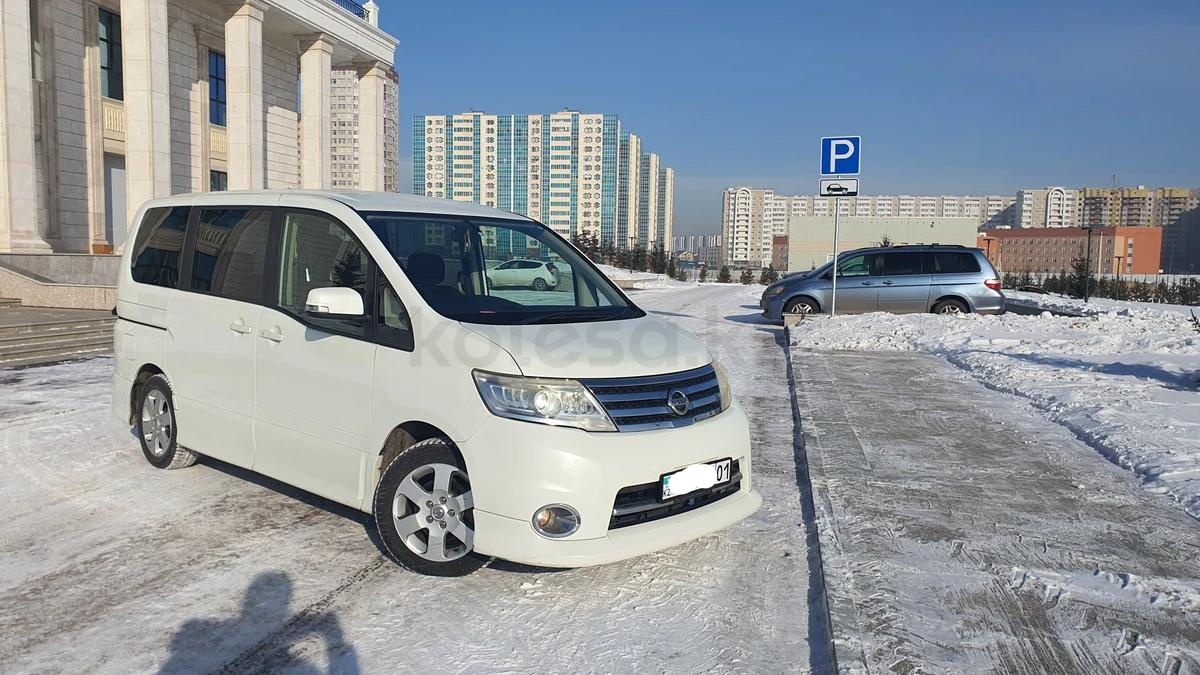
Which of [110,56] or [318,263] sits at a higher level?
[110,56]

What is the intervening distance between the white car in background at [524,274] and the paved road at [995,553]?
2120 millimetres

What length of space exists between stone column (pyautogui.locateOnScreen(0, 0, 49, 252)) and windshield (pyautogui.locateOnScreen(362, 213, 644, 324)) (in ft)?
61.3

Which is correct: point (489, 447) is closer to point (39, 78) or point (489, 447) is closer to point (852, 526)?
point (852, 526)

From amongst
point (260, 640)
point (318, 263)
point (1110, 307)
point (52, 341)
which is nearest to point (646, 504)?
point (260, 640)

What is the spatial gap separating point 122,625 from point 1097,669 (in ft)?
12.4

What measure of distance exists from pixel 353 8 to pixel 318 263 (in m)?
33.4

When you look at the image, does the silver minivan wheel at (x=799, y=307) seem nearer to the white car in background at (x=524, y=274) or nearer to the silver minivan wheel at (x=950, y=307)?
the silver minivan wheel at (x=950, y=307)

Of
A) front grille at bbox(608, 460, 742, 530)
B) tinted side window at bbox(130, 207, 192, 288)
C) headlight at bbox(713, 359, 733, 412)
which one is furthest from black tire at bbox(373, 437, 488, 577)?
tinted side window at bbox(130, 207, 192, 288)

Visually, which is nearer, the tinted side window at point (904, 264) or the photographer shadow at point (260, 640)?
the photographer shadow at point (260, 640)

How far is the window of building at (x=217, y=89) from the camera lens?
29.0 metres

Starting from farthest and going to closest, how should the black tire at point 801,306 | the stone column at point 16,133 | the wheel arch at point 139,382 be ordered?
the stone column at point 16,133 → the black tire at point 801,306 → the wheel arch at point 139,382

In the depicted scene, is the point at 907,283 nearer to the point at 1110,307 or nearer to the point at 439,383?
the point at 1110,307

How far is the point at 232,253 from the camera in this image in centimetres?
504

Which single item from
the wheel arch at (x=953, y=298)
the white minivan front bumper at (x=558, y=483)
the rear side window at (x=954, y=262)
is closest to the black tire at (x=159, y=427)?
the white minivan front bumper at (x=558, y=483)
